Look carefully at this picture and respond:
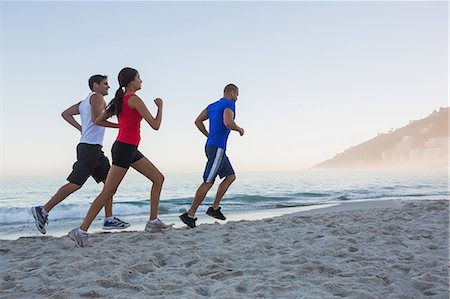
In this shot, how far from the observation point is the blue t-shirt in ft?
18.9

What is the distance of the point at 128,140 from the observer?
15.1 ft

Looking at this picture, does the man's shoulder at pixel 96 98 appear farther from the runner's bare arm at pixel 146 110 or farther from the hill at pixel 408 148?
the hill at pixel 408 148

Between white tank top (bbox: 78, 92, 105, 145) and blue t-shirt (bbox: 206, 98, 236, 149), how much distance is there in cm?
153

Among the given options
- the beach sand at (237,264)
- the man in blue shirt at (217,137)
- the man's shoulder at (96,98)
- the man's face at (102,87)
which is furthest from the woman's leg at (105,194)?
the man in blue shirt at (217,137)

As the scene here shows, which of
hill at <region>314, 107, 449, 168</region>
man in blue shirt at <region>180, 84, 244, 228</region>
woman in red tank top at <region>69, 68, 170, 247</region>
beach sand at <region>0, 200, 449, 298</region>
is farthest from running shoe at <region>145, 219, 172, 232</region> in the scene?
hill at <region>314, 107, 449, 168</region>

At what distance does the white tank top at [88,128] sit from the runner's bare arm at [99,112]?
0.09 meters

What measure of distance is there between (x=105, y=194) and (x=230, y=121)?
1959mm

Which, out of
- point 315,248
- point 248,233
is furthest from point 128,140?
point 315,248

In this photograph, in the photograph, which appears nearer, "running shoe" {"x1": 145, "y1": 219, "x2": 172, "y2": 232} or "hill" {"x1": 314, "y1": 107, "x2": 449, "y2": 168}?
"running shoe" {"x1": 145, "y1": 219, "x2": 172, "y2": 232}

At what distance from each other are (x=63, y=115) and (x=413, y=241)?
4482 millimetres

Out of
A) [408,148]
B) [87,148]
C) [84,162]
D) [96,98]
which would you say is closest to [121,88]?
[96,98]

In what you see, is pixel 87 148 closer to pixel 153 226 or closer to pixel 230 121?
pixel 153 226

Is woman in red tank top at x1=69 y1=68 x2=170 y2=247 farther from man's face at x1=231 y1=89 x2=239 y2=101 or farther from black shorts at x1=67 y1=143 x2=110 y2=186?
man's face at x1=231 y1=89 x2=239 y2=101

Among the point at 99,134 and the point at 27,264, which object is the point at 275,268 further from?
the point at 99,134
